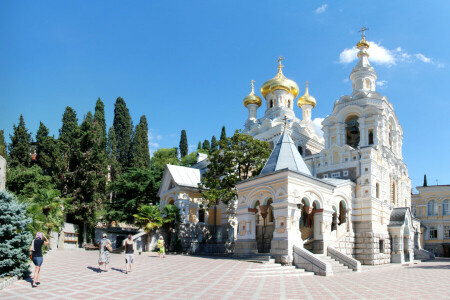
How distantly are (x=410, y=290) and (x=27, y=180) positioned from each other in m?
30.6

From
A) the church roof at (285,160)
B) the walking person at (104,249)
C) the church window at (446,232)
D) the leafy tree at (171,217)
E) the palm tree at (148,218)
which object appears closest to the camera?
the walking person at (104,249)

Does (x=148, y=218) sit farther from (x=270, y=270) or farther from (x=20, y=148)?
(x=20, y=148)

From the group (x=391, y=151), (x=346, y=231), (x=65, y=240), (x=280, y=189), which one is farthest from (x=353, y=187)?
(x=65, y=240)

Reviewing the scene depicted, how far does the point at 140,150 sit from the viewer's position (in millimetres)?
48344

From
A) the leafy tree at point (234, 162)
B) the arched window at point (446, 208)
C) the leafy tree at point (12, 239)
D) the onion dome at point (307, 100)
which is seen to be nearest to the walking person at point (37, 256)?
the leafy tree at point (12, 239)

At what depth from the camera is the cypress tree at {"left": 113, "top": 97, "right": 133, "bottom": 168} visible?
166 ft

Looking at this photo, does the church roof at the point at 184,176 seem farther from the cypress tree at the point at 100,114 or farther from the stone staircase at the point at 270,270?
the cypress tree at the point at 100,114

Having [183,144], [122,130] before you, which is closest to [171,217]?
[122,130]

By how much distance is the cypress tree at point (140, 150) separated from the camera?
4728 cm

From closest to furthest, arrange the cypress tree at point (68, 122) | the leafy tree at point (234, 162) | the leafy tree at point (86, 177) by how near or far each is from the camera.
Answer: the leafy tree at point (234, 162), the leafy tree at point (86, 177), the cypress tree at point (68, 122)

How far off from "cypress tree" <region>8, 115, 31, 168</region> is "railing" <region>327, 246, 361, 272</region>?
32.5 metres

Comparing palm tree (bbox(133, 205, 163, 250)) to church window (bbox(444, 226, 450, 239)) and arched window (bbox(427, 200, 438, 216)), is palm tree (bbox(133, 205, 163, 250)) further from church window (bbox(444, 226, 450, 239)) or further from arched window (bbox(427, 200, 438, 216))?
arched window (bbox(427, 200, 438, 216))

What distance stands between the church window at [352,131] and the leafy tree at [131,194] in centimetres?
1808

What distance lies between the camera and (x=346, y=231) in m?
22.7
